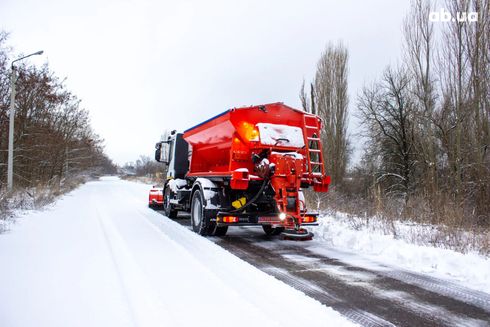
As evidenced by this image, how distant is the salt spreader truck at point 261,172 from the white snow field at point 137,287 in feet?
4.22

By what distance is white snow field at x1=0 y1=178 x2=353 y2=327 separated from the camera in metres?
3.43

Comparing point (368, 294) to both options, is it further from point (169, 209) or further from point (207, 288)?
point (169, 209)

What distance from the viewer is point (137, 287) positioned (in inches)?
170

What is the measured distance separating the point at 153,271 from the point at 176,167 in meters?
7.49

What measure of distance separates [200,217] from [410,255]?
15.2 feet

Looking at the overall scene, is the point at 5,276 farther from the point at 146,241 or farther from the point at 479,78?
the point at 479,78

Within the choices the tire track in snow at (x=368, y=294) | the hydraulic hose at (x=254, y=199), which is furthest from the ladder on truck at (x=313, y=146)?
the tire track in snow at (x=368, y=294)

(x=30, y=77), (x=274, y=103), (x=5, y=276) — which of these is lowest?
(x=5, y=276)

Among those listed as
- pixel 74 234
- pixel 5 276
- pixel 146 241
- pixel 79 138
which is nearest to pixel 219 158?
pixel 146 241

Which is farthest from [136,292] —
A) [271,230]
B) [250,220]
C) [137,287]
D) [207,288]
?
[271,230]

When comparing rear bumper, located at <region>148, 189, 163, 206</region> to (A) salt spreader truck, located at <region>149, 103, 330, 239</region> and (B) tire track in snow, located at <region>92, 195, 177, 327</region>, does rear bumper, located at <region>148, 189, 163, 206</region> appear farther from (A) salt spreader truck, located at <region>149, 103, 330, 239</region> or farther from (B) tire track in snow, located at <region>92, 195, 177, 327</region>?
(B) tire track in snow, located at <region>92, 195, 177, 327</region>

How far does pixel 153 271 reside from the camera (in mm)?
5062

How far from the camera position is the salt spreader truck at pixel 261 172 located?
294 inches

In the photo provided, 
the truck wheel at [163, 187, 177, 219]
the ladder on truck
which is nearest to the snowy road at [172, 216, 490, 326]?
the ladder on truck
